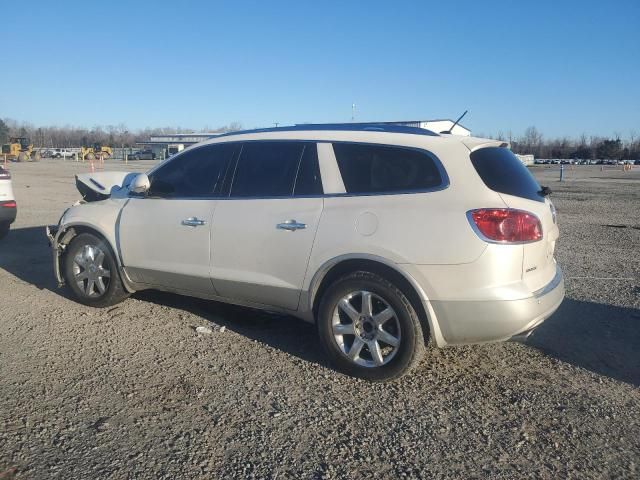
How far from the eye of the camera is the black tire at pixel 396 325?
374 centimetres

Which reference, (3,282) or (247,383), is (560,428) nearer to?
(247,383)

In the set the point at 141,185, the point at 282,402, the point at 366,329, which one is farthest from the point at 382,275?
the point at 141,185

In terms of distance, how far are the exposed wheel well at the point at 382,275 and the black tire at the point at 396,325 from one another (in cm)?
3

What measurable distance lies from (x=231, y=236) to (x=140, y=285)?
1387 mm

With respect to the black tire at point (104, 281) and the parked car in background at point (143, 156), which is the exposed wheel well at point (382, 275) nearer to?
the black tire at point (104, 281)

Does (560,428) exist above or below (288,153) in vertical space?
below

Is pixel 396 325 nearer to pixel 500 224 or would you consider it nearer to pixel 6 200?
pixel 500 224

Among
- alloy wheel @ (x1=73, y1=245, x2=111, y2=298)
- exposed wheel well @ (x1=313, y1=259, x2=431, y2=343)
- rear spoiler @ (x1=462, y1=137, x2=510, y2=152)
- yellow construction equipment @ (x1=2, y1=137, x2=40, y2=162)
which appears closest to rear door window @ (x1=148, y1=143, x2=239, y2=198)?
alloy wheel @ (x1=73, y1=245, x2=111, y2=298)

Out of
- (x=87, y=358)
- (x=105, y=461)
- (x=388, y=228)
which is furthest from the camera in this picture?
(x=87, y=358)

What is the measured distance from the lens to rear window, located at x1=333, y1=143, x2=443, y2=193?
3848mm

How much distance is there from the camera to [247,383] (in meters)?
3.86

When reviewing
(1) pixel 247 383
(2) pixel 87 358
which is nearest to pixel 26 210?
(2) pixel 87 358

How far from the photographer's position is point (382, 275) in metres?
3.86

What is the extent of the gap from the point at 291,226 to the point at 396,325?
3.53 feet
